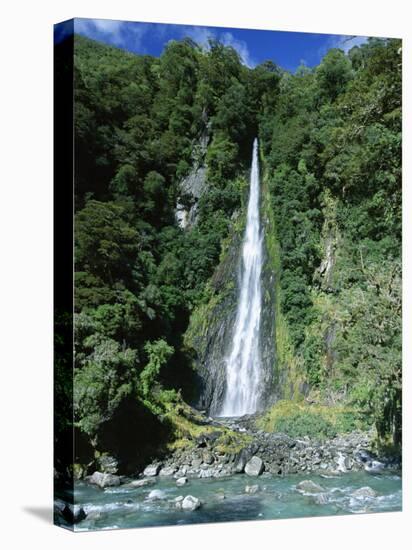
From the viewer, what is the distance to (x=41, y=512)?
41.8 ft

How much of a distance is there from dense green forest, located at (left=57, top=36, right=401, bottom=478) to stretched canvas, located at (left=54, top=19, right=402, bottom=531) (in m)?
0.02

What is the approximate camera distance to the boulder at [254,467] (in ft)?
41.4

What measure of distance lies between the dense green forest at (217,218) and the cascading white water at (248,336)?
0.23 meters

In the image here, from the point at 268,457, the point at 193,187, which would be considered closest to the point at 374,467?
the point at 268,457

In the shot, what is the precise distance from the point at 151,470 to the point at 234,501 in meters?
0.90

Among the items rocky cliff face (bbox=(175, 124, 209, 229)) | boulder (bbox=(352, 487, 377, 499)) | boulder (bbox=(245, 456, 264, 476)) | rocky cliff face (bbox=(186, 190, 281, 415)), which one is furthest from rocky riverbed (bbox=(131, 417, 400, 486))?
rocky cliff face (bbox=(175, 124, 209, 229))

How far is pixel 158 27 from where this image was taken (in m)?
12.4

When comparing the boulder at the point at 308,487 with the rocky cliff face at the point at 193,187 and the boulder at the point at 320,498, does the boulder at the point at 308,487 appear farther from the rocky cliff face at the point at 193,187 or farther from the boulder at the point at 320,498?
the rocky cliff face at the point at 193,187

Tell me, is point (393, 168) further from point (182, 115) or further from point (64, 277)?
point (64, 277)

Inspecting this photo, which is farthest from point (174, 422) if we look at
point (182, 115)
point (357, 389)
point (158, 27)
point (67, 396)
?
point (158, 27)

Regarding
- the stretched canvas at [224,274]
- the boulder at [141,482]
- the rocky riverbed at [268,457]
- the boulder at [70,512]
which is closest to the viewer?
the boulder at [70,512]

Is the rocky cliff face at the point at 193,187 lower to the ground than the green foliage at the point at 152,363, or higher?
higher

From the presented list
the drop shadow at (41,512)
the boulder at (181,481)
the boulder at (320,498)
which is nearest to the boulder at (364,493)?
the boulder at (320,498)

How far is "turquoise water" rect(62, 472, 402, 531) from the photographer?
11.8 m
